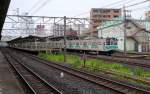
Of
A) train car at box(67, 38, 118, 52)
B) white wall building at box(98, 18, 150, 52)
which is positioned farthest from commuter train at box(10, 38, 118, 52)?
white wall building at box(98, 18, 150, 52)

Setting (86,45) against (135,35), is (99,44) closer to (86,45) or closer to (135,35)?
(86,45)

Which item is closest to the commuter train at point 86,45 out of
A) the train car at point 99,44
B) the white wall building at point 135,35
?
the train car at point 99,44

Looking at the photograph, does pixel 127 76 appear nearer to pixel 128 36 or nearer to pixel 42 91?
pixel 42 91

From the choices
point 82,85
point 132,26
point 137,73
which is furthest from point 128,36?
point 82,85

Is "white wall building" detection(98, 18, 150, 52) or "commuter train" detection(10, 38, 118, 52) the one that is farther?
"white wall building" detection(98, 18, 150, 52)

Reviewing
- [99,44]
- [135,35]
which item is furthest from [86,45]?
[135,35]

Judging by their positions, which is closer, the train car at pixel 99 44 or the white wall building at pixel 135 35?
the train car at pixel 99 44

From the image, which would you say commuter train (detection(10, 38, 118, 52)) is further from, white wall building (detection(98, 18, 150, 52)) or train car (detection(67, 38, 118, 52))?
white wall building (detection(98, 18, 150, 52))

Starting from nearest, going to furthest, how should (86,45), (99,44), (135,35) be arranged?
(99,44), (86,45), (135,35)

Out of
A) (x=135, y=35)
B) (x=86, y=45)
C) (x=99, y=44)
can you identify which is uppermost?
(x=135, y=35)

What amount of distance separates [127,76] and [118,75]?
1.31 metres

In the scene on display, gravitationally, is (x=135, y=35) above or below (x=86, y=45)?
Result: above

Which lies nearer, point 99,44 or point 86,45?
point 99,44

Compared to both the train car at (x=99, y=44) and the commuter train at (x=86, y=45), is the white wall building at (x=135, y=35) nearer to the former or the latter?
the commuter train at (x=86, y=45)
